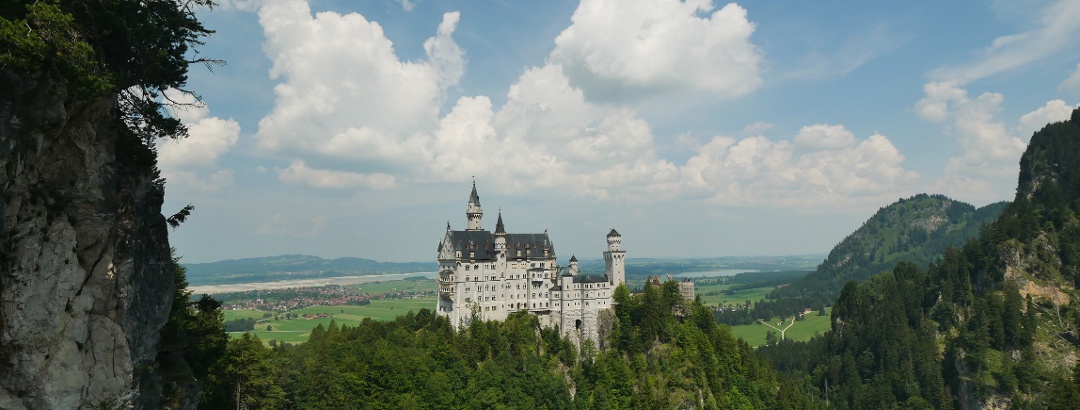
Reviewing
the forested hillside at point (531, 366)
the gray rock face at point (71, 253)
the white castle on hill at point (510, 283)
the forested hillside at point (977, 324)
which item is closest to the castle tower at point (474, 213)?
the white castle on hill at point (510, 283)

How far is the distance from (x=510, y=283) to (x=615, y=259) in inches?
812

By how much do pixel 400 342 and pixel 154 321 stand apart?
57026 mm

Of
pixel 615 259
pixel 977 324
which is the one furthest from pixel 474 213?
pixel 977 324

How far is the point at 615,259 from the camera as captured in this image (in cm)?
11044

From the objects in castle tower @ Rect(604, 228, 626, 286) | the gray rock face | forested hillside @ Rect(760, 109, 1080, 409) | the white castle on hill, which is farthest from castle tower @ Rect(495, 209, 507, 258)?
forested hillside @ Rect(760, 109, 1080, 409)

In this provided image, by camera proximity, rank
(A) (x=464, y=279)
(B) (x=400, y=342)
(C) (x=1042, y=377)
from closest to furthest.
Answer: (B) (x=400, y=342), (A) (x=464, y=279), (C) (x=1042, y=377)

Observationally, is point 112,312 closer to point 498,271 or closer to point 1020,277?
point 498,271

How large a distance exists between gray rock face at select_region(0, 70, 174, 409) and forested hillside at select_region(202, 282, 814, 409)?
1285 inches

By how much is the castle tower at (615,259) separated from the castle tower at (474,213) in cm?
2436

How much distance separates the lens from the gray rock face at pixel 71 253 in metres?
23.8

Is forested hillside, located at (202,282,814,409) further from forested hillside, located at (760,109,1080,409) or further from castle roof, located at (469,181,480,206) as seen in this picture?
forested hillside, located at (760,109,1080,409)

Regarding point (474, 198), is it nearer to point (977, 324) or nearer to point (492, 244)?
point (492, 244)

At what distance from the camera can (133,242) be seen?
1245 inches

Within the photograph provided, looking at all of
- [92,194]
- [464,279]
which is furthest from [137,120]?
[464,279]
